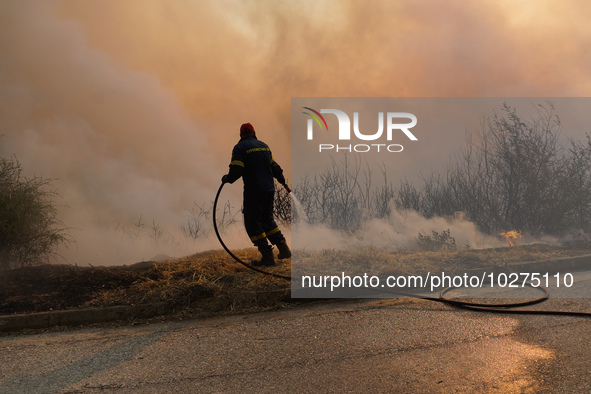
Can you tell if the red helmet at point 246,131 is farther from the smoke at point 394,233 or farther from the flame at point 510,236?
the flame at point 510,236

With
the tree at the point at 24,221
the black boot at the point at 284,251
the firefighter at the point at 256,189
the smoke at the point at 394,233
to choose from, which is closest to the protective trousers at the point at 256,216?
the firefighter at the point at 256,189

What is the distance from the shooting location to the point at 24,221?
721cm

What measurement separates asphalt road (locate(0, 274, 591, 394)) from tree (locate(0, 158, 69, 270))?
131 inches

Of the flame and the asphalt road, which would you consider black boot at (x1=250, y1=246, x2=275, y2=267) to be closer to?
the asphalt road

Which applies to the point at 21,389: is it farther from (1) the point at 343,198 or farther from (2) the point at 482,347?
(1) the point at 343,198

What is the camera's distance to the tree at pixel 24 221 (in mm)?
7035

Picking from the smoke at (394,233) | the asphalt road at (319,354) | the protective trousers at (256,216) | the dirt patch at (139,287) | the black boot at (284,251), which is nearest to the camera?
the asphalt road at (319,354)

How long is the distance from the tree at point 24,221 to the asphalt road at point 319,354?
10.9ft

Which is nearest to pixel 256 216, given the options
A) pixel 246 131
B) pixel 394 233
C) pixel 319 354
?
pixel 246 131

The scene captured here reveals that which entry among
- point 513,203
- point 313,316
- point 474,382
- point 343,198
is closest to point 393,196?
point 343,198

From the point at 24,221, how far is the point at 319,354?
19.2ft

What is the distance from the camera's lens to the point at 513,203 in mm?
9703

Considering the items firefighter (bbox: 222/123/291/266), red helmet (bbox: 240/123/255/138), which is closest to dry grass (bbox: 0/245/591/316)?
firefighter (bbox: 222/123/291/266)

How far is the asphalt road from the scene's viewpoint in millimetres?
3016
